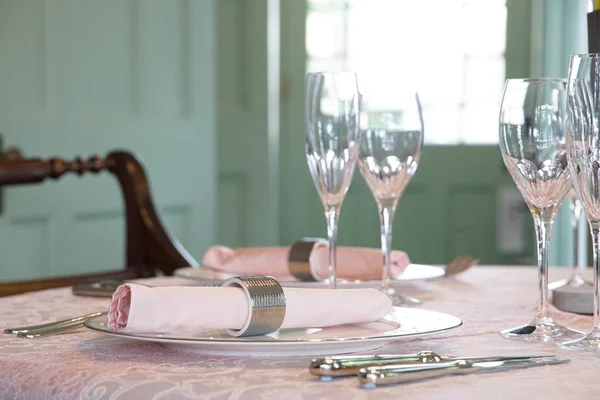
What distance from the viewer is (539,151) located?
75 centimetres

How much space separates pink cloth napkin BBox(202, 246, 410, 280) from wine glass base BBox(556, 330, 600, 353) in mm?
358

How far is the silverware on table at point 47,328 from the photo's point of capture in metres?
0.77

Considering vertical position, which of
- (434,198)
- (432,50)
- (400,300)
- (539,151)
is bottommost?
(434,198)

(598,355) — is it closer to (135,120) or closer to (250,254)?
(250,254)

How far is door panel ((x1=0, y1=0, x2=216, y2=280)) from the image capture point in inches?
96.5

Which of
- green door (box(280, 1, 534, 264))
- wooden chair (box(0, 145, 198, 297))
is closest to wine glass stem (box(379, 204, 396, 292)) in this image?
wooden chair (box(0, 145, 198, 297))

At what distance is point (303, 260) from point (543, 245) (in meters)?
0.34

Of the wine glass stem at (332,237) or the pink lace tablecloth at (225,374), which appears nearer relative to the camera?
the pink lace tablecloth at (225,374)

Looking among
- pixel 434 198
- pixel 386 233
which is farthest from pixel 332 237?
pixel 434 198

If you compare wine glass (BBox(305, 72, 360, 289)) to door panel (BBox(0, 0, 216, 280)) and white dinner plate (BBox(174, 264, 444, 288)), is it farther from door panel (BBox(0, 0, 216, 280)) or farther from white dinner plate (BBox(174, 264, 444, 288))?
door panel (BBox(0, 0, 216, 280))

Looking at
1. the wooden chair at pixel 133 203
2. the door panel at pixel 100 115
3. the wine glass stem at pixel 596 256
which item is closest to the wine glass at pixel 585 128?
the wine glass stem at pixel 596 256

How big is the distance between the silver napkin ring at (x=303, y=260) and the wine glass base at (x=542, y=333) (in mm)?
303

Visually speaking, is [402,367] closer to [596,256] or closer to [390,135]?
[596,256]

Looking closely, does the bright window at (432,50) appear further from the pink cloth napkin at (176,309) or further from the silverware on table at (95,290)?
the pink cloth napkin at (176,309)
